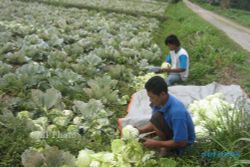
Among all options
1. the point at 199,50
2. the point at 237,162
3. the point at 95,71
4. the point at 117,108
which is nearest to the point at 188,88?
the point at 117,108

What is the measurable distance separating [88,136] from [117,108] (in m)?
1.10

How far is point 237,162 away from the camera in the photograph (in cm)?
335

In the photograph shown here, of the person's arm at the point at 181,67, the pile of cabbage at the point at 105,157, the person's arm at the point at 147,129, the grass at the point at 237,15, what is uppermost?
the grass at the point at 237,15

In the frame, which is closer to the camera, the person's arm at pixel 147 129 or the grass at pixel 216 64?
the person's arm at pixel 147 129

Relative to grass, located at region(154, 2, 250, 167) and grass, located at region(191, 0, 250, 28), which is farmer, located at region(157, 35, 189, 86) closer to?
grass, located at region(154, 2, 250, 167)

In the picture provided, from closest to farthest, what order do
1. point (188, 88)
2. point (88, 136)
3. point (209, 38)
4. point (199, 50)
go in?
point (88, 136), point (188, 88), point (199, 50), point (209, 38)

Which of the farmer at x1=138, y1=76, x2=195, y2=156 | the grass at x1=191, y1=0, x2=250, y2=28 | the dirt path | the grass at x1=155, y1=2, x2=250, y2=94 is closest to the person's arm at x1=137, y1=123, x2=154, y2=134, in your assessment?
the farmer at x1=138, y1=76, x2=195, y2=156

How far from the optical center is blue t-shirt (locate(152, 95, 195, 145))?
148 inches

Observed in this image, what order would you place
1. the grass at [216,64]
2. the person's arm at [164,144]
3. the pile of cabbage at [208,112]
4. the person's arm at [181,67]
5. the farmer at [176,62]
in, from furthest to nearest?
the grass at [216,64] < the person's arm at [181,67] < the farmer at [176,62] < the pile of cabbage at [208,112] < the person's arm at [164,144]

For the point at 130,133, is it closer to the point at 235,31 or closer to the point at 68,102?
the point at 68,102

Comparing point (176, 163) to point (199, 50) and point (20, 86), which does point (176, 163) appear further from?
point (199, 50)

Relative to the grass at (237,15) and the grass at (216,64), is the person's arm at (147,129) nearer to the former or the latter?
the grass at (216,64)

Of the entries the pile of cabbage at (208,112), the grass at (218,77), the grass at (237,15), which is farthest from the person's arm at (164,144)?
the grass at (237,15)

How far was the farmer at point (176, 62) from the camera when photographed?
6.27 m
